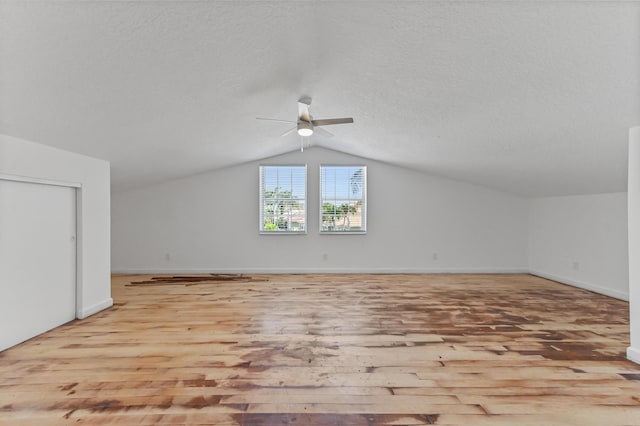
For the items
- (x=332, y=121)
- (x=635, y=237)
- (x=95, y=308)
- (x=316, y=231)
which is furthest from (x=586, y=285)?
(x=95, y=308)

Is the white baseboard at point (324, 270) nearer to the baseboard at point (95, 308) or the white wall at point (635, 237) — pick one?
the baseboard at point (95, 308)

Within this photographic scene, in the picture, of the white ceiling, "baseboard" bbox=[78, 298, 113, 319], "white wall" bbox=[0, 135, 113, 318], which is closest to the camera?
the white ceiling

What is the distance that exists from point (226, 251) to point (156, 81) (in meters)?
3.84

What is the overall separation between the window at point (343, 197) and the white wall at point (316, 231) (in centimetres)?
19

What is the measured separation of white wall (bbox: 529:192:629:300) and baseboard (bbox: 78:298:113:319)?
673 cm

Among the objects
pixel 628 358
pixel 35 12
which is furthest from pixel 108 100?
pixel 628 358

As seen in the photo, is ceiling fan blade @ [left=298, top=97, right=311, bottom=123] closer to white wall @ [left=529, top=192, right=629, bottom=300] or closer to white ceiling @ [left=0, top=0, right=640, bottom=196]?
white ceiling @ [left=0, top=0, right=640, bottom=196]

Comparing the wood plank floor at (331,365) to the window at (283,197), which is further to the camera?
the window at (283,197)

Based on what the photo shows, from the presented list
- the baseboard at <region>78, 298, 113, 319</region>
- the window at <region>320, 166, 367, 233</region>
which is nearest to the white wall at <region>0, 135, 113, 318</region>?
the baseboard at <region>78, 298, 113, 319</region>

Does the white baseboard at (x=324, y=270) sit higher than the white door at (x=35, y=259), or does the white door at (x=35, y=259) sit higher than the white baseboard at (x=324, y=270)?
the white door at (x=35, y=259)

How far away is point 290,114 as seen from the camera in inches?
132

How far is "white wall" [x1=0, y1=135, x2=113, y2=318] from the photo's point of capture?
2.43 metres

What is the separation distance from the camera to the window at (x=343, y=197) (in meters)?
5.51

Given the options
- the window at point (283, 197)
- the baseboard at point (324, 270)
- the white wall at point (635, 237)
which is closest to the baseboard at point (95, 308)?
the baseboard at point (324, 270)
